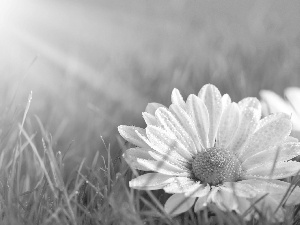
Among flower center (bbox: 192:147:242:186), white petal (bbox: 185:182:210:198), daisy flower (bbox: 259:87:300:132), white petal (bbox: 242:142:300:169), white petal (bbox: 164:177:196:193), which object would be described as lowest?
white petal (bbox: 185:182:210:198)

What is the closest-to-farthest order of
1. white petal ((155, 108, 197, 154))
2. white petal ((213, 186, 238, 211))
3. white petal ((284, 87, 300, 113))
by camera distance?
white petal ((213, 186, 238, 211))
white petal ((155, 108, 197, 154))
white petal ((284, 87, 300, 113))

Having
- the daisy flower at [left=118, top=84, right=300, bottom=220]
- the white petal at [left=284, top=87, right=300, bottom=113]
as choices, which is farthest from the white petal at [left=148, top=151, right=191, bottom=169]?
the white petal at [left=284, top=87, right=300, bottom=113]

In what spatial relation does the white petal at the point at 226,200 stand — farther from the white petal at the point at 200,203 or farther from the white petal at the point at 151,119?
the white petal at the point at 151,119

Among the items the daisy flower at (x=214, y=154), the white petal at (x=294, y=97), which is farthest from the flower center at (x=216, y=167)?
the white petal at (x=294, y=97)

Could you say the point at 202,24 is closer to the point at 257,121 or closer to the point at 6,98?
the point at 6,98

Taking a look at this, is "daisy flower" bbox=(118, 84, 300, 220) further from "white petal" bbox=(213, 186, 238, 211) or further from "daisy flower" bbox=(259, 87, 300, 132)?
"daisy flower" bbox=(259, 87, 300, 132)

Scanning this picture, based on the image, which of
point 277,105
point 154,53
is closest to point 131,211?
point 277,105

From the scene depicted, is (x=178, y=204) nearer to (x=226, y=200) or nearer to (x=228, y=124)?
(x=226, y=200)

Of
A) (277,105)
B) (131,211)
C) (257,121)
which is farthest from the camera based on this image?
(277,105)
